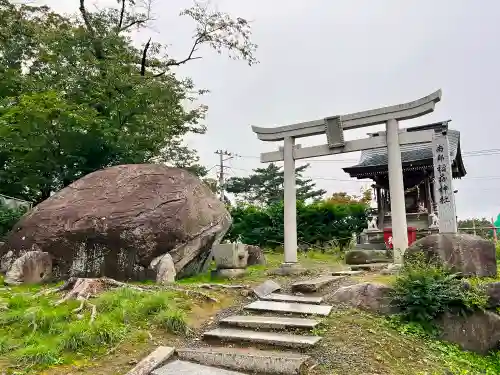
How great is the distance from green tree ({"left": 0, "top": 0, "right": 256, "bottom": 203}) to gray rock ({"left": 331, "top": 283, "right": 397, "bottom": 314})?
9569 mm

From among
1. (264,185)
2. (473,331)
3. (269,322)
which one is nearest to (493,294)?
(473,331)

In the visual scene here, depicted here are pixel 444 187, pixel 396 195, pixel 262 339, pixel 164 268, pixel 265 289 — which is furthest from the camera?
pixel 396 195

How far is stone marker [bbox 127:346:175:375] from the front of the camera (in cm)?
390

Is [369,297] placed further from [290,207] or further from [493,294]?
[290,207]

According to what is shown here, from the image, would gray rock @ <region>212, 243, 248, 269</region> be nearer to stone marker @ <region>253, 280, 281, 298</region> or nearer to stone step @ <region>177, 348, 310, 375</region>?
stone marker @ <region>253, 280, 281, 298</region>

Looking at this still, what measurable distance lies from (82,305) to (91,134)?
356 inches

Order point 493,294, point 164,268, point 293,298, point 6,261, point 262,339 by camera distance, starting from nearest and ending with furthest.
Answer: point 262,339 → point 493,294 → point 293,298 → point 164,268 → point 6,261

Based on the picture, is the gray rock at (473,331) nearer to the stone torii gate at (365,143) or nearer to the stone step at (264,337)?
the stone step at (264,337)

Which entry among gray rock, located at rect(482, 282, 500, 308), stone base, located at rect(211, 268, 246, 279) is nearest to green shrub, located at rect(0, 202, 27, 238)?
stone base, located at rect(211, 268, 246, 279)

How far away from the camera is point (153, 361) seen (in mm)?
4082

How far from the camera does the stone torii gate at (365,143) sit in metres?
8.91

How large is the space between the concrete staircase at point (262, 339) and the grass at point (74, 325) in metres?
0.67

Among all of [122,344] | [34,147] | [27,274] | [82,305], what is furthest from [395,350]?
Result: [34,147]

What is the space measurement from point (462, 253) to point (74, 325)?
5789 mm
